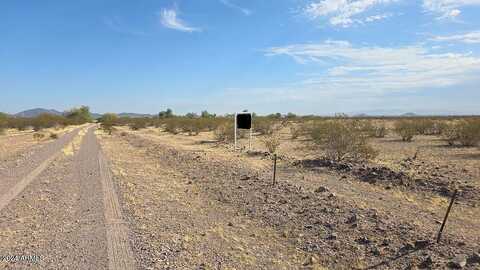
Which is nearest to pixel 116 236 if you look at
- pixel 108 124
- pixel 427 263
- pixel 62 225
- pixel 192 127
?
pixel 62 225

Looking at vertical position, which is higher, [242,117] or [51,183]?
[242,117]

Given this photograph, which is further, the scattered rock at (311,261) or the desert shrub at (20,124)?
the desert shrub at (20,124)

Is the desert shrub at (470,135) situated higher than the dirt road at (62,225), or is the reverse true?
the desert shrub at (470,135)

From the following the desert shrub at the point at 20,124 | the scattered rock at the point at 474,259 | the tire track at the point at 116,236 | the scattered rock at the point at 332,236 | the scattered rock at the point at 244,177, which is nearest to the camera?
the scattered rock at the point at 474,259

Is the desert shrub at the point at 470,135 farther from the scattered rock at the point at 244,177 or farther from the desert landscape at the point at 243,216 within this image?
the scattered rock at the point at 244,177

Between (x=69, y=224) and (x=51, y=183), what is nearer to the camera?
(x=69, y=224)

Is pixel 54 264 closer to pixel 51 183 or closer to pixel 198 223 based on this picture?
pixel 198 223

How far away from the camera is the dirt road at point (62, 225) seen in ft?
21.7

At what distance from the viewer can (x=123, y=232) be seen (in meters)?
8.17

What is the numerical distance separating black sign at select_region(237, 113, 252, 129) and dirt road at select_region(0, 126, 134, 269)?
12.5 metres

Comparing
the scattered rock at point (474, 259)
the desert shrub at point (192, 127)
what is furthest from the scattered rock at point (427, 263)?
the desert shrub at point (192, 127)

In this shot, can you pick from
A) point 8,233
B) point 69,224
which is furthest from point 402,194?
point 8,233

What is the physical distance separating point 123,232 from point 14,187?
754 cm

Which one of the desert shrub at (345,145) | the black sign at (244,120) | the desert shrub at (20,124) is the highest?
the black sign at (244,120)
